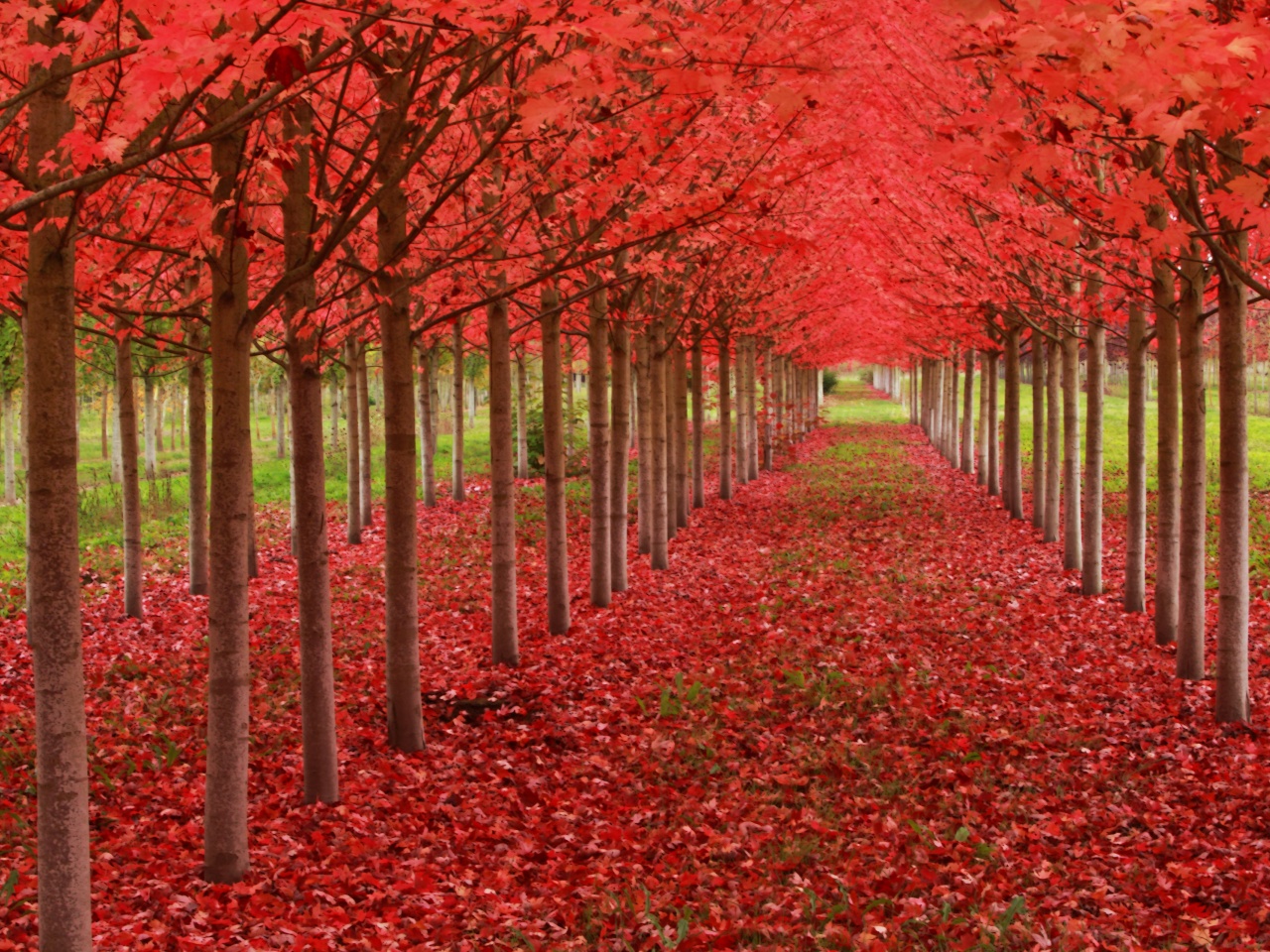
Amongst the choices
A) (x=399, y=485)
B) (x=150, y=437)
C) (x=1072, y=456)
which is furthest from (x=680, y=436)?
(x=150, y=437)

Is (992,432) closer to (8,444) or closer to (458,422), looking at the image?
(458,422)

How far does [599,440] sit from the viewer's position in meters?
11.0

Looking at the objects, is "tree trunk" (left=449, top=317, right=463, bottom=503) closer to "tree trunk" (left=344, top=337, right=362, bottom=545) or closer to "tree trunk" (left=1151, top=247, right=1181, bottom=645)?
"tree trunk" (left=344, top=337, right=362, bottom=545)

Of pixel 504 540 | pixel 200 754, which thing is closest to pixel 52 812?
pixel 200 754

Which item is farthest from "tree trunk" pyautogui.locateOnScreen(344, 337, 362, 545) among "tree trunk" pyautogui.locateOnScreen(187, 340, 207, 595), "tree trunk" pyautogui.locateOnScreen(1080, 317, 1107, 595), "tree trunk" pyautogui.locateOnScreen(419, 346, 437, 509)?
"tree trunk" pyautogui.locateOnScreen(1080, 317, 1107, 595)

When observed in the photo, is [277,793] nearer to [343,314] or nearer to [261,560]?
[343,314]

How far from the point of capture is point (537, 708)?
8195 millimetres

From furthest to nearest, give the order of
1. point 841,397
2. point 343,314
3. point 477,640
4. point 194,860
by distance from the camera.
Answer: point 841,397, point 343,314, point 477,640, point 194,860

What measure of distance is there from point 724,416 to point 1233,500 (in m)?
13.1

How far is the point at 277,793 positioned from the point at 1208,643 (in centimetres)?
819

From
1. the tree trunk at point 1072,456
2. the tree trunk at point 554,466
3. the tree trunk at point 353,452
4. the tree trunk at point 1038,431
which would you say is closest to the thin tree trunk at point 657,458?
the tree trunk at point 554,466

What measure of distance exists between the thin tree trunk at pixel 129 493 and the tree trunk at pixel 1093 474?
1025 cm

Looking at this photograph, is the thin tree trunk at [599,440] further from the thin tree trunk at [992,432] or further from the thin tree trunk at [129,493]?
the thin tree trunk at [992,432]

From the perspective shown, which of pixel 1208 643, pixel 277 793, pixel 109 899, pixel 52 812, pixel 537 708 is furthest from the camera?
pixel 1208 643
